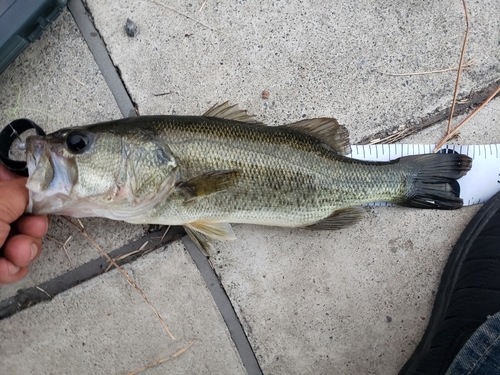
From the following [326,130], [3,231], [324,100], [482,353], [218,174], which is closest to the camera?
[3,231]

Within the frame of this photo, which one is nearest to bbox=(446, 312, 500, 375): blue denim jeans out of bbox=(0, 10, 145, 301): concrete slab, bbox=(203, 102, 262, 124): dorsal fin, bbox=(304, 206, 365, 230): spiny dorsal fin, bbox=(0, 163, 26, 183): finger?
bbox=(304, 206, 365, 230): spiny dorsal fin

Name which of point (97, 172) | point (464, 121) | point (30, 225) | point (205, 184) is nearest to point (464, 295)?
point (464, 121)

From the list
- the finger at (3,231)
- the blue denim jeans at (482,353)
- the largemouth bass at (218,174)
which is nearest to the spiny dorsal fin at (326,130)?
the largemouth bass at (218,174)

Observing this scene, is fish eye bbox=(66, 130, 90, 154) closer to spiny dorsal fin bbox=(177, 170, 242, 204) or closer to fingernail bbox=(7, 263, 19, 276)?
spiny dorsal fin bbox=(177, 170, 242, 204)

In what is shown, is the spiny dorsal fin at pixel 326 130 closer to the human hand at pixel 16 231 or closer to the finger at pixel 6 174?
the human hand at pixel 16 231

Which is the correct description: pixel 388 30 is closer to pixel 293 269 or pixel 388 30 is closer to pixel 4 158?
pixel 293 269

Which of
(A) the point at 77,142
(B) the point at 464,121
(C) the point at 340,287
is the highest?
(A) the point at 77,142

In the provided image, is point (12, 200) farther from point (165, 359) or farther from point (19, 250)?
point (165, 359)
